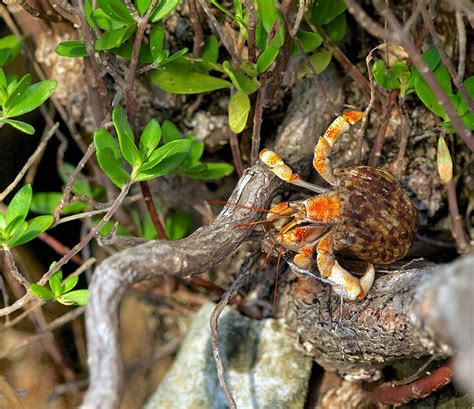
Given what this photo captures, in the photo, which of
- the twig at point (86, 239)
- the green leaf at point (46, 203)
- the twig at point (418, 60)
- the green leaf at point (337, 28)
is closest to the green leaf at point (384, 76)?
the green leaf at point (337, 28)

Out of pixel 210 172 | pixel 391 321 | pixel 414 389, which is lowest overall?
pixel 414 389

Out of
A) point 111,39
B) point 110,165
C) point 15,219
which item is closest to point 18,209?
point 15,219

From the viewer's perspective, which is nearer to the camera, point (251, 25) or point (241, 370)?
point (251, 25)

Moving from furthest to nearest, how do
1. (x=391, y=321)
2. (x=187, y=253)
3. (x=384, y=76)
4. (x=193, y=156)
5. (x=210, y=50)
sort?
(x=193, y=156)
(x=210, y=50)
(x=384, y=76)
(x=391, y=321)
(x=187, y=253)

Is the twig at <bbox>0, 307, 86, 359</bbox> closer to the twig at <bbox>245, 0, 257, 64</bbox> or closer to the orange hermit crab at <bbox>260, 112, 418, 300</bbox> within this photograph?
the orange hermit crab at <bbox>260, 112, 418, 300</bbox>

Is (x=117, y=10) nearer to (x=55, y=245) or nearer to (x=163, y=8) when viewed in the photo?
(x=163, y=8)

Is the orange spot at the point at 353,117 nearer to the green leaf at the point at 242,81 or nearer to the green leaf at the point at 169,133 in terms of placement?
the green leaf at the point at 242,81
